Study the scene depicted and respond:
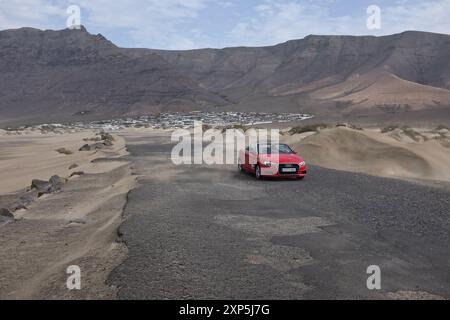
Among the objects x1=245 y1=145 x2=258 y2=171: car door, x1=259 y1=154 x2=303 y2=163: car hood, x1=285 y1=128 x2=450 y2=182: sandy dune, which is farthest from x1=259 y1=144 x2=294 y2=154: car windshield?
x1=285 y1=128 x2=450 y2=182: sandy dune

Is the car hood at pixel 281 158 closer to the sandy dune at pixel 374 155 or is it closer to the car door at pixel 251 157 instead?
the car door at pixel 251 157

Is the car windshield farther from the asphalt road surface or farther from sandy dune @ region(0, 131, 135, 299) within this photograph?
sandy dune @ region(0, 131, 135, 299)

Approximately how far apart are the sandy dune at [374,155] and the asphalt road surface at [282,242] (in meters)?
9.24

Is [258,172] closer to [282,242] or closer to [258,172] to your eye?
[258,172]

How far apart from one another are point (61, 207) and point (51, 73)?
548ft

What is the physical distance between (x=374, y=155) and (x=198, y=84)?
144652 mm

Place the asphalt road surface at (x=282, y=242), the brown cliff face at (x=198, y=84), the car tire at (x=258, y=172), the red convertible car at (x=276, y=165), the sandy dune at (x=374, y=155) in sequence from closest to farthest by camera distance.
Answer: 1. the asphalt road surface at (x=282, y=242)
2. the red convertible car at (x=276, y=165)
3. the car tire at (x=258, y=172)
4. the sandy dune at (x=374, y=155)
5. the brown cliff face at (x=198, y=84)

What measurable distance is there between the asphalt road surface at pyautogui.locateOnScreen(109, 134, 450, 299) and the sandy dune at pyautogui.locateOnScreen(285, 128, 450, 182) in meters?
9.24

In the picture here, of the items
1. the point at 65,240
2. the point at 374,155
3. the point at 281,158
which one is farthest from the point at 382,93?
the point at 65,240

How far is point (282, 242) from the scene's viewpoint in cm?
780

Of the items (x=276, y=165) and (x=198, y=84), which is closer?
(x=276, y=165)

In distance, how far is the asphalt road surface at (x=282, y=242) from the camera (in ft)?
18.9

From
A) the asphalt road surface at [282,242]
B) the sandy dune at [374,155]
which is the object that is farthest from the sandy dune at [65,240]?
the sandy dune at [374,155]

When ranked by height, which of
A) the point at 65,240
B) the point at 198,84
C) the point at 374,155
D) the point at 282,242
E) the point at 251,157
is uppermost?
the point at 198,84
